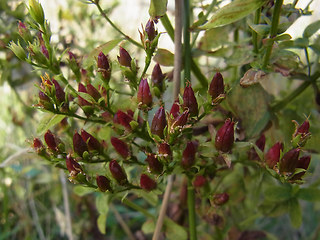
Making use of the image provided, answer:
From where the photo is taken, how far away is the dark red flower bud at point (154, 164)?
0.61 m

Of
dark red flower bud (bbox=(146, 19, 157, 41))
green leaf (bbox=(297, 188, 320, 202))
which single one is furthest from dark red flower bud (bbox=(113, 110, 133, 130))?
green leaf (bbox=(297, 188, 320, 202))

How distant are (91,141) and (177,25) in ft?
0.96

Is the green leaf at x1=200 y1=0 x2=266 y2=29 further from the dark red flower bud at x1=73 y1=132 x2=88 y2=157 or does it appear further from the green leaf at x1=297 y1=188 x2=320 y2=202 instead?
the green leaf at x1=297 y1=188 x2=320 y2=202

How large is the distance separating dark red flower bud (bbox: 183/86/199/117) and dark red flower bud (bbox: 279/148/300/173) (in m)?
0.16

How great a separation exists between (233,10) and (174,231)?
0.55m

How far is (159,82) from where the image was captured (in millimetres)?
685

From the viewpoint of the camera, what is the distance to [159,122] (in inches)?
23.4

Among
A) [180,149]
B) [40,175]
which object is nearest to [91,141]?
[180,149]

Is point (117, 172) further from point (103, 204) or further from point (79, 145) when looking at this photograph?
point (103, 204)

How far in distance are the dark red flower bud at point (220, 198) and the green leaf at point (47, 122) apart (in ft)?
1.17

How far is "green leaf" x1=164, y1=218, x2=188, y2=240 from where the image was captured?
894 millimetres

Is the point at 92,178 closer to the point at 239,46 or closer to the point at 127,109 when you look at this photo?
the point at 127,109

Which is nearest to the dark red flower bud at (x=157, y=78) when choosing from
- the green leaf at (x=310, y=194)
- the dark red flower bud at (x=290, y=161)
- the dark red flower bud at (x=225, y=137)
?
the dark red flower bud at (x=225, y=137)

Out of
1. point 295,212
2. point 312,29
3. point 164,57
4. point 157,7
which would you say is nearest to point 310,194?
point 295,212
